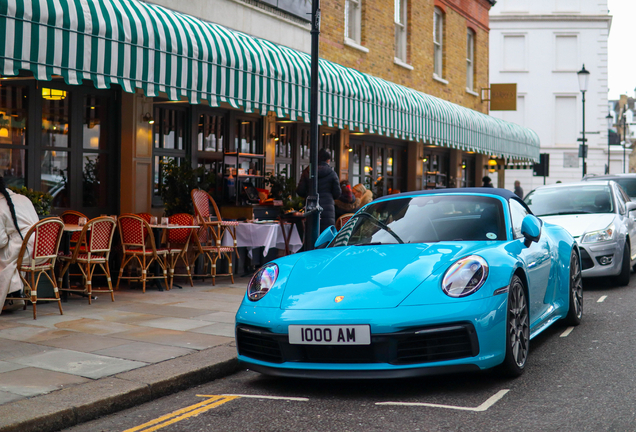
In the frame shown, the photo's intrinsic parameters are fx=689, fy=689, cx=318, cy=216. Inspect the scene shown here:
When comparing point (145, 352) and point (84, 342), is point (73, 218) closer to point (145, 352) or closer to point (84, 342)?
point (84, 342)

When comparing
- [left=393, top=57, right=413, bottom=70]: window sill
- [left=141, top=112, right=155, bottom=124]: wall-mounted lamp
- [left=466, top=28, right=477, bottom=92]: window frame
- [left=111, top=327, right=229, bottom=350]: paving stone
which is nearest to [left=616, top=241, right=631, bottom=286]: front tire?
[left=111, top=327, right=229, bottom=350]: paving stone

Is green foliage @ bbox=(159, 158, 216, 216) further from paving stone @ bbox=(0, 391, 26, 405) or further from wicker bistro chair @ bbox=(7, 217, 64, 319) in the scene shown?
paving stone @ bbox=(0, 391, 26, 405)

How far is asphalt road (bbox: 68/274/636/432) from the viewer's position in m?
3.96

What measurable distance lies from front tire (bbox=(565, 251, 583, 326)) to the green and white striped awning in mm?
5559

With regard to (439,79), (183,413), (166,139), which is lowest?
(183,413)

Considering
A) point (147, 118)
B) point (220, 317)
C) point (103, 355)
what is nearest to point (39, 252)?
point (220, 317)

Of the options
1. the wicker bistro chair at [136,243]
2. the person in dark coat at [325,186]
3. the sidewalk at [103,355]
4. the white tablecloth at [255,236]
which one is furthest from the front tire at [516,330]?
the person in dark coat at [325,186]

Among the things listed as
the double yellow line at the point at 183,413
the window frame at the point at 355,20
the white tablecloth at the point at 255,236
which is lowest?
the double yellow line at the point at 183,413

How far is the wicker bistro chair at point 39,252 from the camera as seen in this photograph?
7.30 m

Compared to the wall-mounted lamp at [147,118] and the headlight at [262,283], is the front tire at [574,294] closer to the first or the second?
the headlight at [262,283]

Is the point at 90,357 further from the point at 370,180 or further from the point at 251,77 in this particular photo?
the point at 370,180

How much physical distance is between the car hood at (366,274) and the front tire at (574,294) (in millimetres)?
2217

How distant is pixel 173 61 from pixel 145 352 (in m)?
5.13

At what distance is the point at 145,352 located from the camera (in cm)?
568
